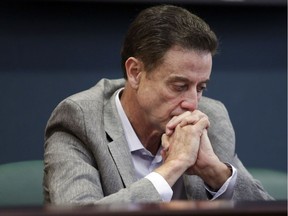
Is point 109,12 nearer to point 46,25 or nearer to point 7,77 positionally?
point 46,25

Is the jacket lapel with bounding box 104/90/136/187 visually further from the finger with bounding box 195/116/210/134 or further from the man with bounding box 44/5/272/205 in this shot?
the finger with bounding box 195/116/210/134

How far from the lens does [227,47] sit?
2.82m

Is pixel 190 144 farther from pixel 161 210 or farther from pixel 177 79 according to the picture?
pixel 161 210

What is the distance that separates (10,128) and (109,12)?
22.0 inches

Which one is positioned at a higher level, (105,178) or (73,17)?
(73,17)

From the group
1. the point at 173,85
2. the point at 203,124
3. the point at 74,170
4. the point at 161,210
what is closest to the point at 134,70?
the point at 173,85

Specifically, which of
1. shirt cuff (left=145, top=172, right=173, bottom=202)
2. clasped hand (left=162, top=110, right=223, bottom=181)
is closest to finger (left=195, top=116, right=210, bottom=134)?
clasped hand (left=162, top=110, right=223, bottom=181)

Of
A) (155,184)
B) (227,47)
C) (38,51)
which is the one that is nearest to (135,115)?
(155,184)

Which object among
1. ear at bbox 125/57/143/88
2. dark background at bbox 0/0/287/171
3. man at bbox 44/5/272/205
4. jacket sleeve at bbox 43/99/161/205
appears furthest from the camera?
dark background at bbox 0/0/287/171

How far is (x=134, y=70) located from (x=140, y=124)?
142 millimetres

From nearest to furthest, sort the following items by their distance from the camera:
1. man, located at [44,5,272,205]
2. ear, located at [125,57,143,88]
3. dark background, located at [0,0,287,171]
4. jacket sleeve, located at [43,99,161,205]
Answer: jacket sleeve, located at [43,99,161,205] → man, located at [44,5,272,205] → ear, located at [125,57,143,88] → dark background, located at [0,0,287,171]

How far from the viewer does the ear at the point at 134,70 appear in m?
1.87

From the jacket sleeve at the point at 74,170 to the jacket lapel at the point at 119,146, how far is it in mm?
31

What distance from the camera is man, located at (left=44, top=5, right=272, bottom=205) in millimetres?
1734
